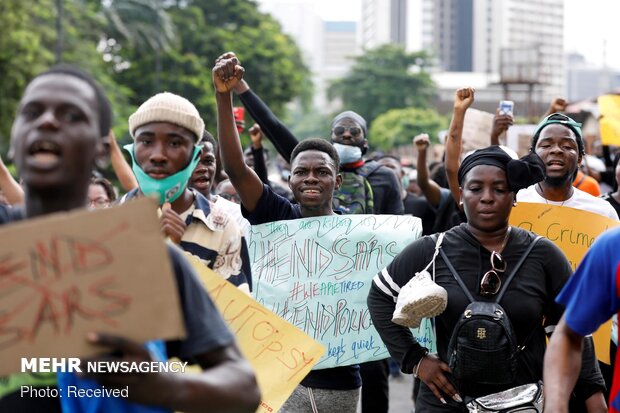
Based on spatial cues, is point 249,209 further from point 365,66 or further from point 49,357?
point 365,66

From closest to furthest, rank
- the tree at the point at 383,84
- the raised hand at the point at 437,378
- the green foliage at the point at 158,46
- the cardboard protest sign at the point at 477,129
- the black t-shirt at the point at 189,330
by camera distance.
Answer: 1. the black t-shirt at the point at 189,330
2. the raised hand at the point at 437,378
3. the cardboard protest sign at the point at 477,129
4. the green foliage at the point at 158,46
5. the tree at the point at 383,84

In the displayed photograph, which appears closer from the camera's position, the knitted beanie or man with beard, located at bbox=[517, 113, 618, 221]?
the knitted beanie

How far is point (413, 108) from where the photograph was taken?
8388cm

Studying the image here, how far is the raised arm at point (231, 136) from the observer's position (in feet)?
15.0

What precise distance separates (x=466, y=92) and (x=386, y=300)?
198 centimetres

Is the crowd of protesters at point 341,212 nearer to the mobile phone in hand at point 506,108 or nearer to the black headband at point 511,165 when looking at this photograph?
the black headband at point 511,165

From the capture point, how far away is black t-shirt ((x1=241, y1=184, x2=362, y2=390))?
5.11 meters

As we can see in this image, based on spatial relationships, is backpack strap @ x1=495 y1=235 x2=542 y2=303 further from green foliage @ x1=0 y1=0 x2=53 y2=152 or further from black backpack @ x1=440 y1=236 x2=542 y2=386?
green foliage @ x1=0 y1=0 x2=53 y2=152

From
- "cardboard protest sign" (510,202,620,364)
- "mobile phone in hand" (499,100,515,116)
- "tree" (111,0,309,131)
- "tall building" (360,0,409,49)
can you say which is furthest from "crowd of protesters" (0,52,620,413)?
"tall building" (360,0,409,49)

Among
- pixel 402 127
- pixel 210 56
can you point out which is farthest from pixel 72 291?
pixel 402 127

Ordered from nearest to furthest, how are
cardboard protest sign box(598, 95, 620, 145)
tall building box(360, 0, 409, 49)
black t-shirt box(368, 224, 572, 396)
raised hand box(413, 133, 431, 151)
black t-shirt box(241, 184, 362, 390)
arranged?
black t-shirt box(368, 224, 572, 396) < black t-shirt box(241, 184, 362, 390) < raised hand box(413, 133, 431, 151) < cardboard protest sign box(598, 95, 620, 145) < tall building box(360, 0, 409, 49)

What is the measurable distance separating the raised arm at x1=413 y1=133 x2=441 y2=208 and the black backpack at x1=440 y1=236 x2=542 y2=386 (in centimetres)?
344

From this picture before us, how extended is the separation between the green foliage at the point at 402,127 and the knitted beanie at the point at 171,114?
69.7 metres

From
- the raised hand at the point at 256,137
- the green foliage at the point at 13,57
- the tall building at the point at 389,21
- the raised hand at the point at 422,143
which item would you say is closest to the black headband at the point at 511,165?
the raised hand at the point at 256,137
